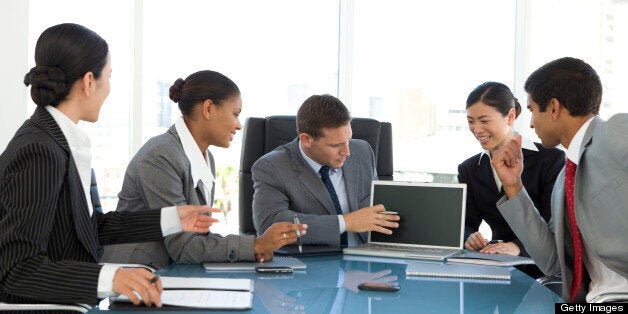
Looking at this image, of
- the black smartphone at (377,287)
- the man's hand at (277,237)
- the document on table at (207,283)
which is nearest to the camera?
the document on table at (207,283)

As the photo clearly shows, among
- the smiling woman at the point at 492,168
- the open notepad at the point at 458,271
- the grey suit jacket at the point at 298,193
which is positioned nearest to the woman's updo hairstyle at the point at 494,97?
the smiling woman at the point at 492,168

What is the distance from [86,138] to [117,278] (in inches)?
20.0

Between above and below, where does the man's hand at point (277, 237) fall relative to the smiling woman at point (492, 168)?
below

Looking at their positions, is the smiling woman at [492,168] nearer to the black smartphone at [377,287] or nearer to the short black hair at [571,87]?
the short black hair at [571,87]

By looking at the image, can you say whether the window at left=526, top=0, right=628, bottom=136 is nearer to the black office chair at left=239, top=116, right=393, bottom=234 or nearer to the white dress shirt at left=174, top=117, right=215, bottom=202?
the black office chair at left=239, top=116, right=393, bottom=234

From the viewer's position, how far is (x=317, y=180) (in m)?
3.35

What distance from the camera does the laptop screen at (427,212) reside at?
311 cm

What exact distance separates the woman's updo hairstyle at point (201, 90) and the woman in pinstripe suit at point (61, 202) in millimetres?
729

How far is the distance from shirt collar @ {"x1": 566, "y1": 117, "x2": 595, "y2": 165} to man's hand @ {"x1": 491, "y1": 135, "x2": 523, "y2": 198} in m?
0.30

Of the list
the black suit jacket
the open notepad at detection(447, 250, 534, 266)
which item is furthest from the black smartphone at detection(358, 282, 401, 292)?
the black suit jacket

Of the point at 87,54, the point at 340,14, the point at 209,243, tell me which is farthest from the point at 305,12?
the point at 87,54

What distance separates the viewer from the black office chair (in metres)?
3.67

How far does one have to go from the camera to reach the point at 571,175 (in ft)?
8.25

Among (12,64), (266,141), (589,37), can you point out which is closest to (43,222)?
(266,141)
